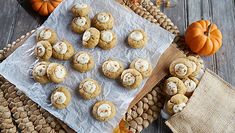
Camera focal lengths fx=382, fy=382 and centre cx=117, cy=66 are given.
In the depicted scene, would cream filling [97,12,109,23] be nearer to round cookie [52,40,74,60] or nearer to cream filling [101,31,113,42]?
cream filling [101,31,113,42]

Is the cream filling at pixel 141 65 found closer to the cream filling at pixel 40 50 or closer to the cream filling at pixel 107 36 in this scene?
the cream filling at pixel 107 36

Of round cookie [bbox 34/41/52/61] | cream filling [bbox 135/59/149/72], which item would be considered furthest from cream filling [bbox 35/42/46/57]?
cream filling [bbox 135/59/149/72]

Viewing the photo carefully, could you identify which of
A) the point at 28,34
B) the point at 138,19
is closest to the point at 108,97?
the point at 138,19

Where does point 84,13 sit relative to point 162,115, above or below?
above

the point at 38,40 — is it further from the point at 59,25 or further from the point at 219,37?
the point at 219,37

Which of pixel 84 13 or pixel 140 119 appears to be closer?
pixel 140 119
